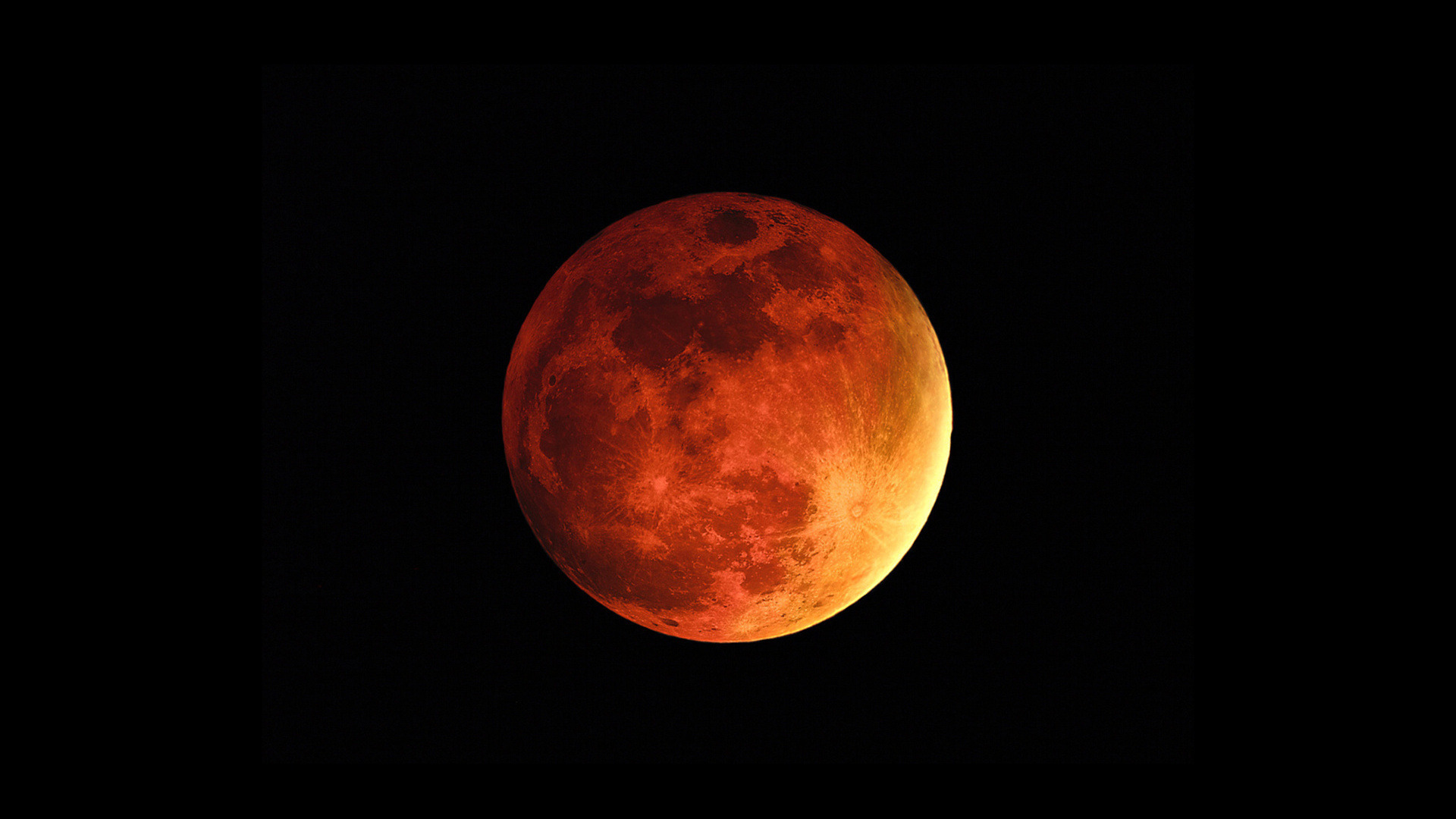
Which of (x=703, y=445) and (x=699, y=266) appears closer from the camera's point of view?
(x=703, y=445)

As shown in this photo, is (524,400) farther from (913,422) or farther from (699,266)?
(913,422)

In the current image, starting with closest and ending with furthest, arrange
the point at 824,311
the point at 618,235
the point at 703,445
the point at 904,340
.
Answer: the point at 703,445 < the point at 824,311 < the point at 904,340 < the point at 618,235

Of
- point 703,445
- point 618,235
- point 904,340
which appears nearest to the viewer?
point 703,445

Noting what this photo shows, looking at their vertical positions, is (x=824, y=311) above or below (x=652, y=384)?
above

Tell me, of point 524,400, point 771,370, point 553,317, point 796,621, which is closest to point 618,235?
point 553,317

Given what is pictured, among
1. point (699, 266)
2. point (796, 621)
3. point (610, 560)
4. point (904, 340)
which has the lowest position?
point (796, 621)

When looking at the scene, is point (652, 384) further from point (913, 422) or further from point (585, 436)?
point (913, 422)

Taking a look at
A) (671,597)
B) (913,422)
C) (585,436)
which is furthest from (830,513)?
(585,436)
